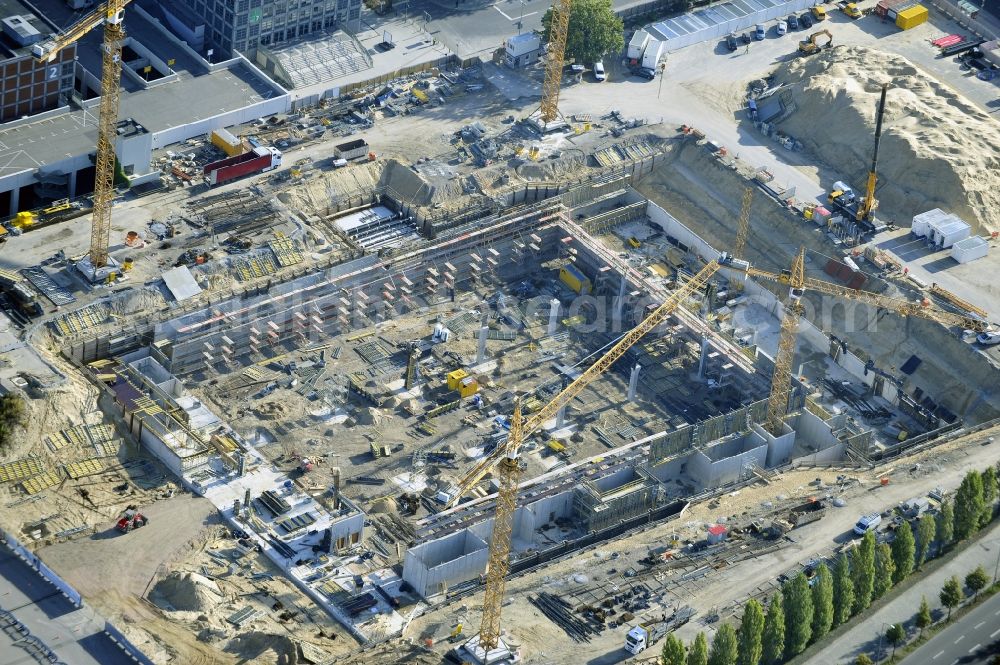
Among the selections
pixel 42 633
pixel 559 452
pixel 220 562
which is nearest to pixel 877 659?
pixel 559 452

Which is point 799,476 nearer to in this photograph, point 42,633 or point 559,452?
point 559,452

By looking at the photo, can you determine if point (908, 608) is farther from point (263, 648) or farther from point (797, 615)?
point (263, 648)

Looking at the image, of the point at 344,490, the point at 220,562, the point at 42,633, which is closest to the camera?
the point at 42,633

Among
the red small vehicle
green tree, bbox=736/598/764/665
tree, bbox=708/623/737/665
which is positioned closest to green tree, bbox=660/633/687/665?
tree, bbox=708/623/737/665

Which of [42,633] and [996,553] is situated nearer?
[42,633]

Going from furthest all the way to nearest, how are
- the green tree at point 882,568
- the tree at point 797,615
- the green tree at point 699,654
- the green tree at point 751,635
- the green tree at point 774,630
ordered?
the green tree at point 882,568, the tree at point 797,615, the green tree at point 774,630, the green tree at point 751,635, the green tree at point 699,654

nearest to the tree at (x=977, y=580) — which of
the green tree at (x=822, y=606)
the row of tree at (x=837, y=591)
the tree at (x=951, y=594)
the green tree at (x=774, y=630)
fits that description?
the row of tree at (x=837, y=591)

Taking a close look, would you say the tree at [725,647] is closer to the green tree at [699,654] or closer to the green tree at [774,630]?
the green tree at [699,654]
